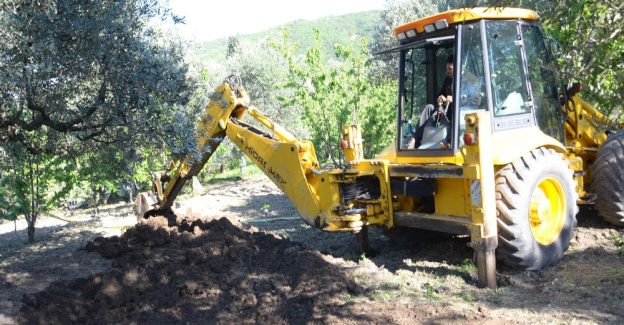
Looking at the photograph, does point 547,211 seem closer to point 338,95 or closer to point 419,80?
point 419,80

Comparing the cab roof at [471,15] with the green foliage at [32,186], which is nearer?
the cab roof at [471,15]

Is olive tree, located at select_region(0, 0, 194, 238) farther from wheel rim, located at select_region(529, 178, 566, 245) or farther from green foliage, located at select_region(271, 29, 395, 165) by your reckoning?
green foliage, located at select_region(271, 29, 395, 165)

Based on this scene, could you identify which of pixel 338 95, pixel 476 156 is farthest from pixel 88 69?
pixel 338 95

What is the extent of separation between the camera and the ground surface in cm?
495

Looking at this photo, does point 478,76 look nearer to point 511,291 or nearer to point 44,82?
point 511,291

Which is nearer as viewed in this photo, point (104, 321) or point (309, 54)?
point (104, 321)

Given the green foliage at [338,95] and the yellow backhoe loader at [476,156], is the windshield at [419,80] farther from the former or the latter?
the green foliage at [338,95]

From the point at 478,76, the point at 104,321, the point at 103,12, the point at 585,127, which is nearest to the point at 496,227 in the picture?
the point at 478,76

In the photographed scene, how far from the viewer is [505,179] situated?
19.3 ft

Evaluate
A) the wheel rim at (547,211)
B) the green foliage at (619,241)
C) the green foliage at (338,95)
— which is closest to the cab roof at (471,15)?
the wheel rim at (547,211)

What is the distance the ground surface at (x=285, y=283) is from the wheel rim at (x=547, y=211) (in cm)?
36

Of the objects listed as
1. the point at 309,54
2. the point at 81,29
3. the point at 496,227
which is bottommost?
the point at 496,227

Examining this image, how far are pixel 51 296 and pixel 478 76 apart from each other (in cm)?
484

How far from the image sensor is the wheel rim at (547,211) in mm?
6258
